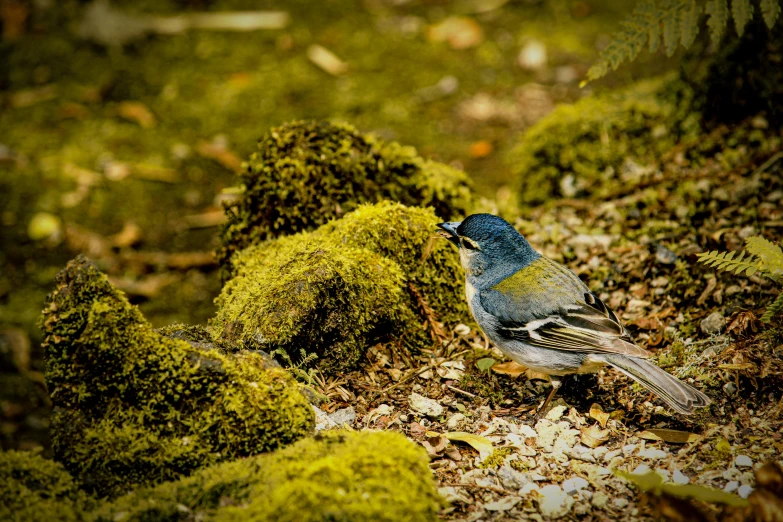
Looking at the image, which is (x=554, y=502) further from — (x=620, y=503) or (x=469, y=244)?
(x=469, y=244)

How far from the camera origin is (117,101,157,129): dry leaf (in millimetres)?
8536

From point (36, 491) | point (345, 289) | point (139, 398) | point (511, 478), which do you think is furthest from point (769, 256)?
point (36, 491)

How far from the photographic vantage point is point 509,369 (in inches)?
181

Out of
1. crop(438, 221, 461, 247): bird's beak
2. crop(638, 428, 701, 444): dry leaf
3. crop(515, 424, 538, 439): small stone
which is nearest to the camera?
crop(638, 428, 701, 444): dry leaf

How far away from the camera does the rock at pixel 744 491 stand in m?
3.07

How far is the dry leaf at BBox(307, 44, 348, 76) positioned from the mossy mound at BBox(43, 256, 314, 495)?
20.7ft

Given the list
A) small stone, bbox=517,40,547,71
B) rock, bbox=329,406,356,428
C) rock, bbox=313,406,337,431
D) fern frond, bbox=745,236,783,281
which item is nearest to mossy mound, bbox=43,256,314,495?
rock, bbox=313,406,337,431

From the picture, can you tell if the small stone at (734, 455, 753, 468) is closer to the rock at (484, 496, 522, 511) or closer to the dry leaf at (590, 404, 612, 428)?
the dry leaf at (590, 404, 612, 428)

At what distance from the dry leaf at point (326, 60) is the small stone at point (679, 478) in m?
7.16

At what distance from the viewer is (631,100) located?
6625mm

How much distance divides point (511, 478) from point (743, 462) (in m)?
1.11

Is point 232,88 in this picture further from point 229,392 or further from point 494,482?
point 494,482

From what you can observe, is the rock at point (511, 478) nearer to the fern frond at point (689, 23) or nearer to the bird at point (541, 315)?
the bird at point (541, 315)

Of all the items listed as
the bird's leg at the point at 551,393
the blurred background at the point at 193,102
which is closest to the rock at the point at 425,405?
the bird's leg at the point at 551,393
